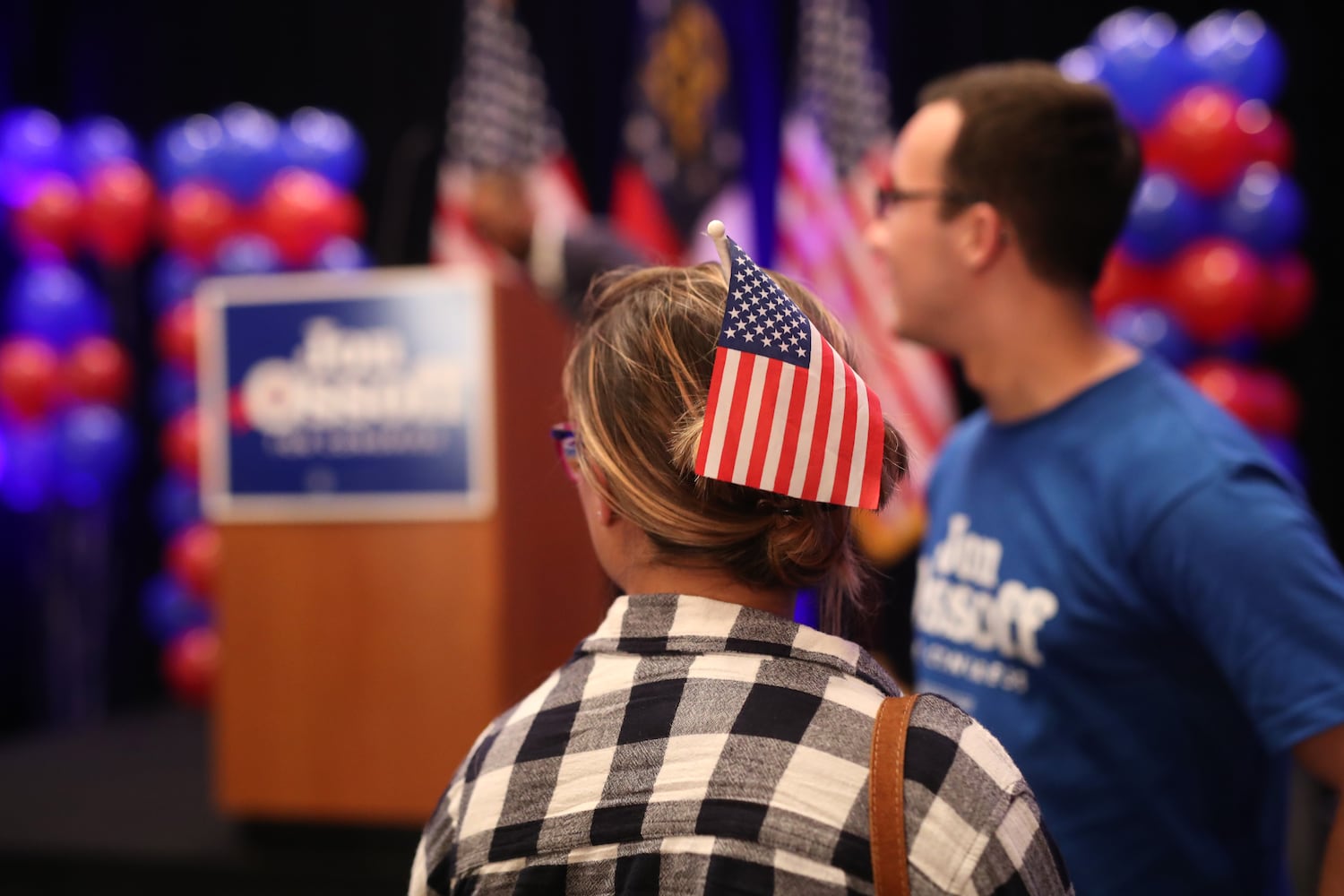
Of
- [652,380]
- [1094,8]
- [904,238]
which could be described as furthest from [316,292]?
[1094,8]

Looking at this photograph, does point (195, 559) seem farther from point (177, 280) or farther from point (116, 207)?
point (116, 207)

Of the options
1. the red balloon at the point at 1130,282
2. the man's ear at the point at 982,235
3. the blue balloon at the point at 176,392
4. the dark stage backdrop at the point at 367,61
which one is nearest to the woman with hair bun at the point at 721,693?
the man's ear at the point at 982,235

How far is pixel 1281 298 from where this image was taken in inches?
148

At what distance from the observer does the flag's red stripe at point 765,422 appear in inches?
30.1

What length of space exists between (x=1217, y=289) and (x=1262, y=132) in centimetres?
54

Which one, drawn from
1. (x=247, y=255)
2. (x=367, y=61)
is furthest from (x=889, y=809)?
(x=367, y=61)

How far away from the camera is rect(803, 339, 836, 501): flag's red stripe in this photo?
804 mm

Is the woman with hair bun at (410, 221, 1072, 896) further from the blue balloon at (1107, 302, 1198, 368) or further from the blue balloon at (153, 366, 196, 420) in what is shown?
the blue balloon at (153, 366, 196, 420)

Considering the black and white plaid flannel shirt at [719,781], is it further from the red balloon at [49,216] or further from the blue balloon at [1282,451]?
the red balloon at [49,216]

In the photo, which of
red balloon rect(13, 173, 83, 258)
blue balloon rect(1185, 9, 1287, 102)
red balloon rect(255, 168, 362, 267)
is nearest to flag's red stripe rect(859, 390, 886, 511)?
blue balloon rect(1185, 9, 1287, 102)

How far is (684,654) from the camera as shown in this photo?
82cm

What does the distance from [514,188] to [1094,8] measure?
2621 mm

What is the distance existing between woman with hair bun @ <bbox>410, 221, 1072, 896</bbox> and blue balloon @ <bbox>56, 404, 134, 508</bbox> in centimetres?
466

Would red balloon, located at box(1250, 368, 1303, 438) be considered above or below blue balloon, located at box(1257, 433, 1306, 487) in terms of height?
above
